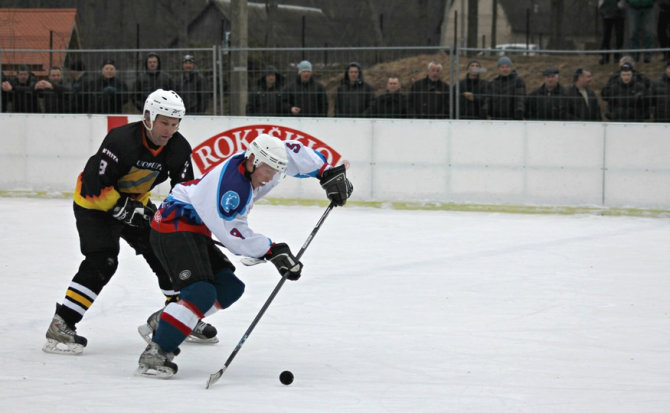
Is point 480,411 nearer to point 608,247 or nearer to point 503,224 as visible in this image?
point 608,247

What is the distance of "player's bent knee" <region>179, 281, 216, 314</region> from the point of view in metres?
4.17

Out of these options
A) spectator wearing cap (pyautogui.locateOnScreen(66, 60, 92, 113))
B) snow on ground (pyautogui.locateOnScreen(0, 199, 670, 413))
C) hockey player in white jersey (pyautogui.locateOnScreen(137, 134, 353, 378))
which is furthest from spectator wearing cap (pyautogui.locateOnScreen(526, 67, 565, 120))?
hockey player in white jersey (pyautogui.locateOnScreen(137, 134, 353, 378))

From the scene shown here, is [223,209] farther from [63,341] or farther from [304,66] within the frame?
[304,66]

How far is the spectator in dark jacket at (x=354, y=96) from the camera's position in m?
10.4

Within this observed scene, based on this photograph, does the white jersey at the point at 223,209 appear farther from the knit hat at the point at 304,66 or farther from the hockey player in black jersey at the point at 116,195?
the knit hat at the point at 304,66

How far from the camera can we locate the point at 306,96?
34.3 feet

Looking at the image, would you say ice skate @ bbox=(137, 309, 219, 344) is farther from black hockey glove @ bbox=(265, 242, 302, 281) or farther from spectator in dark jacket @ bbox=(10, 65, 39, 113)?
spectator in dark jacket @ bbox=(10, 65, 39, 113)

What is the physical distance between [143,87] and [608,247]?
5.28 meters

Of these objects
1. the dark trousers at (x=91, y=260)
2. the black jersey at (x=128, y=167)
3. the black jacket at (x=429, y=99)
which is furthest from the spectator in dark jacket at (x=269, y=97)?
the dark trousers at (x=91, y=260)

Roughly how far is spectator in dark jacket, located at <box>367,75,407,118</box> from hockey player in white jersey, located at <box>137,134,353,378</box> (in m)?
6.05

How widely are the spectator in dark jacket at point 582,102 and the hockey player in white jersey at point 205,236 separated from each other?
6.28 metres

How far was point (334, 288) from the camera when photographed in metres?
6.19

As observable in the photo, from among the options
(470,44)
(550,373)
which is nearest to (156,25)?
(470,44)

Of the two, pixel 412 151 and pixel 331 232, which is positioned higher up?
pixel 412 151
